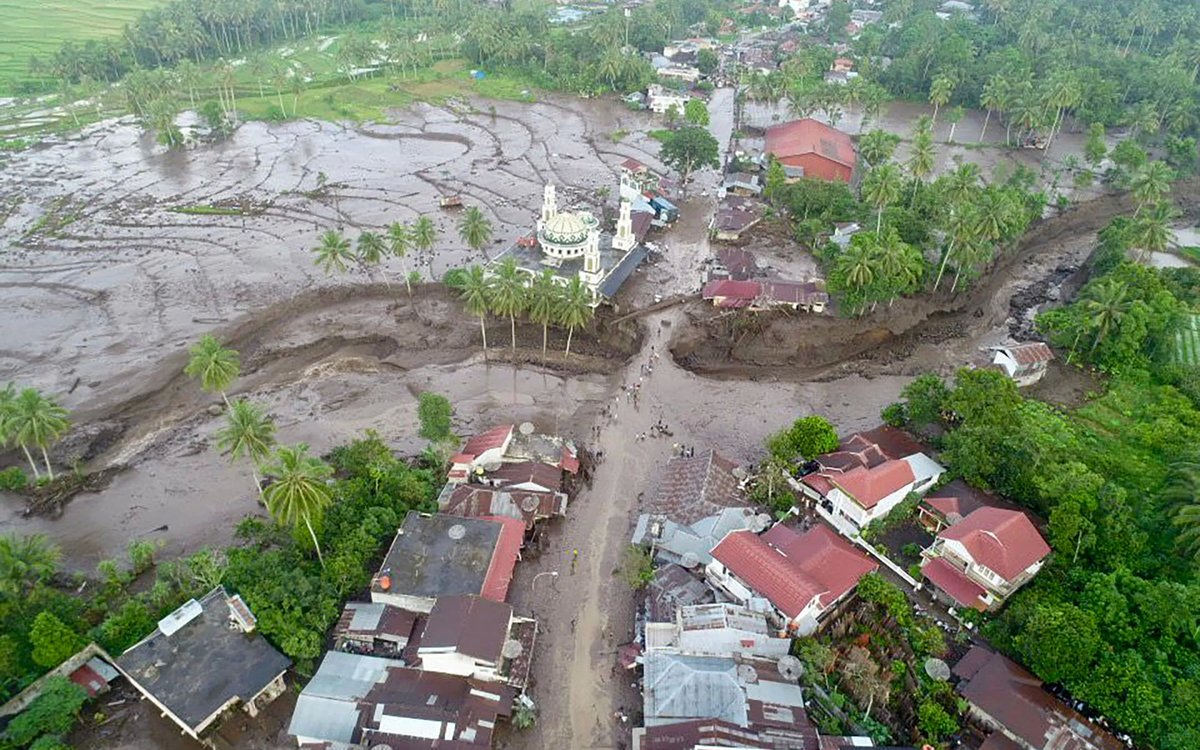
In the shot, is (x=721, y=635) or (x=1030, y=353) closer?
(x=721, y=635)

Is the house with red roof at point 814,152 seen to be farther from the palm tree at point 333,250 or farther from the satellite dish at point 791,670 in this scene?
the satellite dish at point 791,670

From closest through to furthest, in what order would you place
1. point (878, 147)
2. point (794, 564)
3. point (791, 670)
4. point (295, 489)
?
1. point (791, 670)
2. point (295, 489)
3. point (794, 564)
4. point (878, 147)

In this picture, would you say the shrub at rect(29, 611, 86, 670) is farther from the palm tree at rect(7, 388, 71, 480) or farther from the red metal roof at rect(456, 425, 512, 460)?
the red metal roof at rect(456, 425, 512, 460)

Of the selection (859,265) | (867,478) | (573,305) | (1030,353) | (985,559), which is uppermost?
(859,265)

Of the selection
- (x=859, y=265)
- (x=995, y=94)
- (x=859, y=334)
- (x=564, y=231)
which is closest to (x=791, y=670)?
(x=859, y=334)

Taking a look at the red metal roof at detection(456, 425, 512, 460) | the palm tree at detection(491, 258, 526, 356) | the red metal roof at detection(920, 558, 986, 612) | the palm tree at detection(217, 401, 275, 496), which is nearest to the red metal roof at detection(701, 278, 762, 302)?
the palm tree at detection(491, 258, 526, 356)

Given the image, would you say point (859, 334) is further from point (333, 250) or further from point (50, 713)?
point (50, 713)
